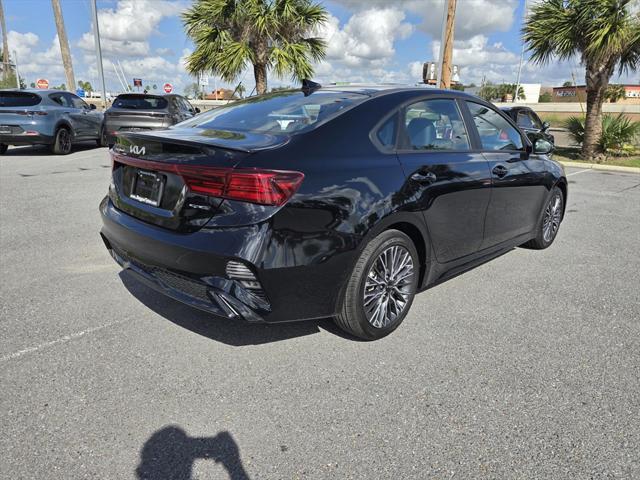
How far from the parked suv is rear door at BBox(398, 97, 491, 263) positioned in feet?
32.1

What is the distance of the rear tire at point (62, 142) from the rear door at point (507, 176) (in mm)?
11612

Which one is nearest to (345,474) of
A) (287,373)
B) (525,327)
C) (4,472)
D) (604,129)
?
(287,373)

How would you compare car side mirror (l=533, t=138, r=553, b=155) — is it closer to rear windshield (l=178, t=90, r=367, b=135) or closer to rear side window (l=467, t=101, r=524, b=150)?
rear side window (l=467, t=101, r=524, b=150)

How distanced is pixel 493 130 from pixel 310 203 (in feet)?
7.62

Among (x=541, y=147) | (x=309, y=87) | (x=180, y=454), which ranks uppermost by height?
(x=309, y=87)

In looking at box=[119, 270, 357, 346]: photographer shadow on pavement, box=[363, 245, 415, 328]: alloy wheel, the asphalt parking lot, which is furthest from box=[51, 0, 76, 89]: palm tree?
box=[363, 245, 415, 328]: alloy wheel

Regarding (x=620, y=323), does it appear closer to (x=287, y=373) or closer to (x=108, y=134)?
(x=287, y=373)

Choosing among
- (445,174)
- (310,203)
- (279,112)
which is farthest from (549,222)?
(310,203)

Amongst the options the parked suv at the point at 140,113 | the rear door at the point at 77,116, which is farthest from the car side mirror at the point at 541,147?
the rear door at the point at 77,116

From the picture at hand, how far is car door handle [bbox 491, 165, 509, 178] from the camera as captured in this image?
3.89 m

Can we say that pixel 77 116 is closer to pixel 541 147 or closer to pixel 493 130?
pixel 493 130

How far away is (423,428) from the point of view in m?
2.33

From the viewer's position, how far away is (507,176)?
13.3 ft

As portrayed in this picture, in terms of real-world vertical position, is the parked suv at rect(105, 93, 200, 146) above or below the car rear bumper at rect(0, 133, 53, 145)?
above
